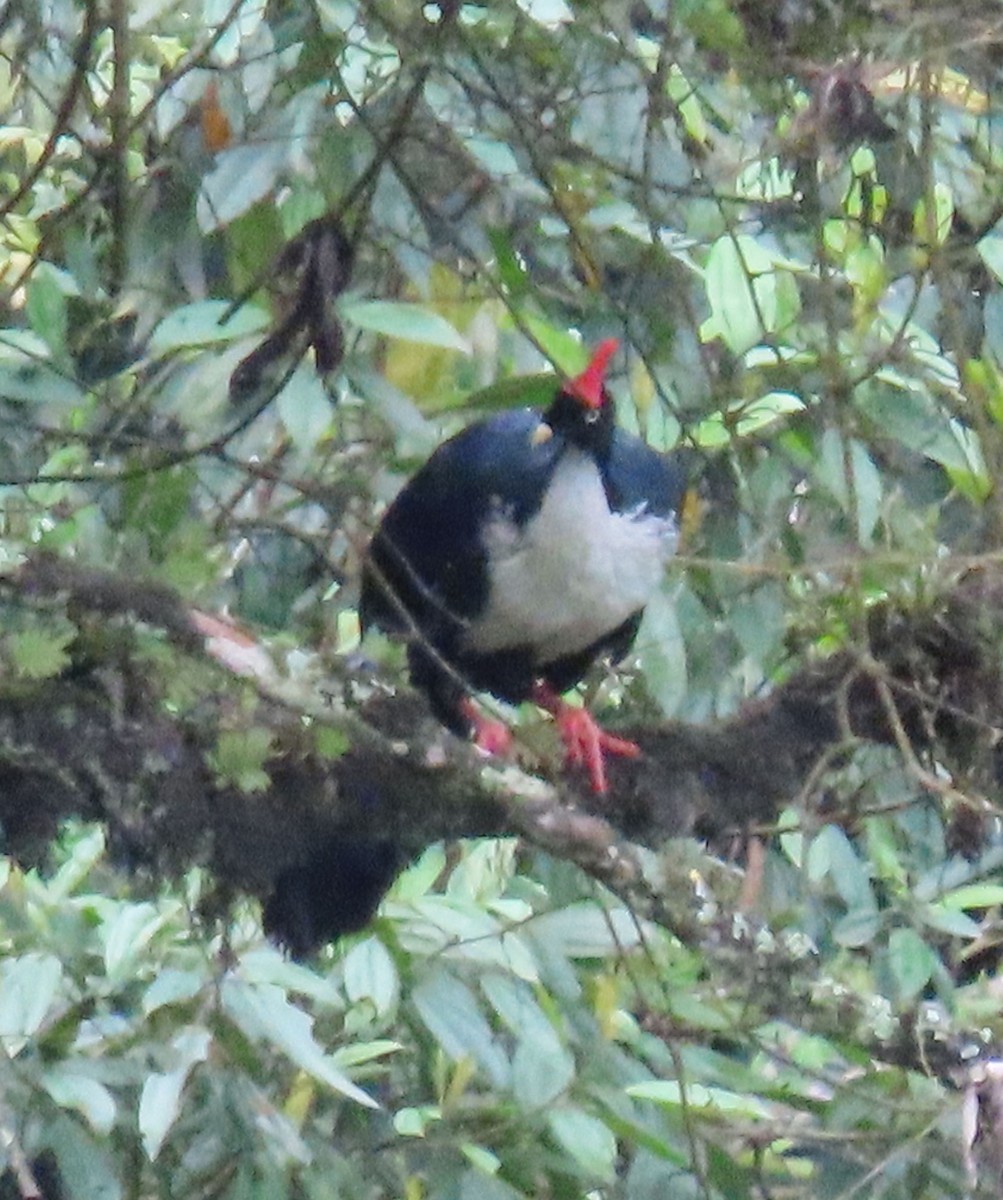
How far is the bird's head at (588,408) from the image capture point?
2756mm

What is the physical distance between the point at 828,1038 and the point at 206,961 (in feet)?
2.92

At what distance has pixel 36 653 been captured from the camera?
1.91 meters

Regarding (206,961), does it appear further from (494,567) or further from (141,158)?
(141,158)

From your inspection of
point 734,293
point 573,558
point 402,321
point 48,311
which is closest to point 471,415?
point 573,558

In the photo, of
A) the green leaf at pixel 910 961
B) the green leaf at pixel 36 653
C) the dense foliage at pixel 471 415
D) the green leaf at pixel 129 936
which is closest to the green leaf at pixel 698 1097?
the dense foliage at pixel 471 415

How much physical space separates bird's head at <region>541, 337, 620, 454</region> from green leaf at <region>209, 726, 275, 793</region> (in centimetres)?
89

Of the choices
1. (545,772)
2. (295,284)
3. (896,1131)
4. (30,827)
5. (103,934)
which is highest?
(295,284)

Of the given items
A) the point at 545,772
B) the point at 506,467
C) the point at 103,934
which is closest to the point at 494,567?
the point at 506,467

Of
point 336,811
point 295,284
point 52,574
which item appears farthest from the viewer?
point 295,284

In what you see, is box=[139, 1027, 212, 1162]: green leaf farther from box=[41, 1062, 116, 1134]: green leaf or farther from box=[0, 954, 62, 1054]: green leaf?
box=[0, 954, 62, 1054]: green leaf

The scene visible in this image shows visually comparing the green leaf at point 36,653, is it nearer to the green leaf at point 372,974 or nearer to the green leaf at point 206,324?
the green leaf at point 206,324

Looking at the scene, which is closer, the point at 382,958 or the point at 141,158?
the point at 382,958

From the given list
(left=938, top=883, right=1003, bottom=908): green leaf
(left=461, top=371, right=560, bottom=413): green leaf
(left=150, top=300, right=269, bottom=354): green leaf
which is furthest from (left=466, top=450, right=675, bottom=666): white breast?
(left=938, top=883, right=1003, bottom=908): green leaf

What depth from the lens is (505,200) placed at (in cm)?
277
